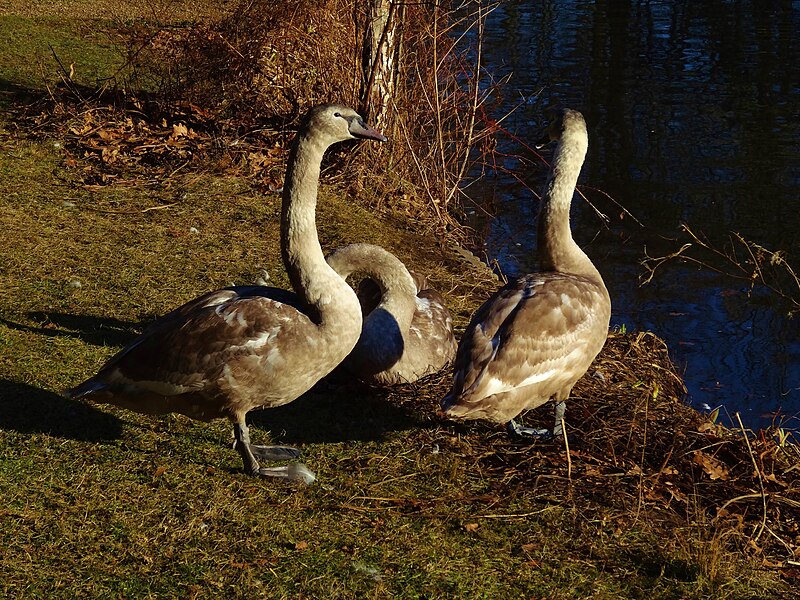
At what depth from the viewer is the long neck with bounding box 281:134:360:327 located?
471 cm

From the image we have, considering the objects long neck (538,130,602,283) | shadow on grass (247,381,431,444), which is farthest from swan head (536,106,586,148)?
shadow on grass (247,381,431,444)

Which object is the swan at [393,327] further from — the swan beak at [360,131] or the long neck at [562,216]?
the swan beak at [360,131]

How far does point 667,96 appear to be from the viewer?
14688mm

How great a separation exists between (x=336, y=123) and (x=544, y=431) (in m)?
2.03

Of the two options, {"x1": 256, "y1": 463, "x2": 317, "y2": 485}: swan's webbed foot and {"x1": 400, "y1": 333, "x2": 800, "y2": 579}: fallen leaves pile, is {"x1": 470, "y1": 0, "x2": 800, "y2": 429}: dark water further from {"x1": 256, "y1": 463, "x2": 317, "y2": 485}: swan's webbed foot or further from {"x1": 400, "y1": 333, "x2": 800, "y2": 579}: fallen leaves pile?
{"x1": 256, "y1": 463, "x2": 317, "y2": 485}: swan's webbed foot

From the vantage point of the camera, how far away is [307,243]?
4820 mm

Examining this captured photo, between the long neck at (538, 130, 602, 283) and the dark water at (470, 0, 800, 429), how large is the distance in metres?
2.01

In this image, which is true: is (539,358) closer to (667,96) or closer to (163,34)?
(163,34)

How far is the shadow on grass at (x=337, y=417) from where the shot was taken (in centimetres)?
539

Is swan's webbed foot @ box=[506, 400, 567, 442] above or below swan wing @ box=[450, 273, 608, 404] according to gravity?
below

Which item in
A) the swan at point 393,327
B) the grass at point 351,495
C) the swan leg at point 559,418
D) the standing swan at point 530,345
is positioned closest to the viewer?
the grass at point 351,495

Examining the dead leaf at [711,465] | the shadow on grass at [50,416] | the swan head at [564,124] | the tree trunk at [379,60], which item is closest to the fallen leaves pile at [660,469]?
the dead leaf at [711,465]

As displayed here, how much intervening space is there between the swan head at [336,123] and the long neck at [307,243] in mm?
69

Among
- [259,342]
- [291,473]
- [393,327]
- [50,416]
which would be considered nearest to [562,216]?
[393,327]
